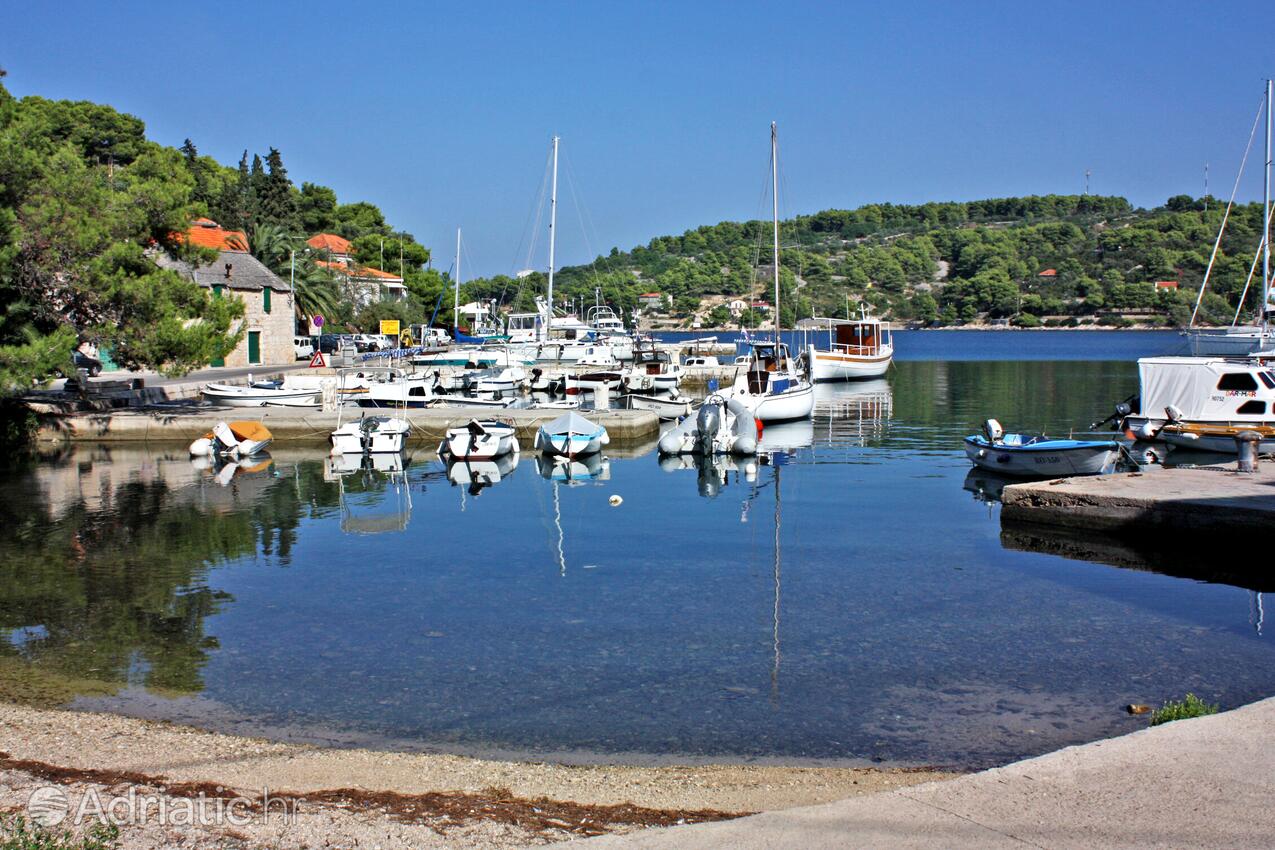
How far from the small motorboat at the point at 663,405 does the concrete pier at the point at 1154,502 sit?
2440cm

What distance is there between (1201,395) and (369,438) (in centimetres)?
2667

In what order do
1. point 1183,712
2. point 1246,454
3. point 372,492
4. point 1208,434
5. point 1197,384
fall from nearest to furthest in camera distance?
point 1183,712 → point 1246,454 → point 372,492 → point 1208,434 → point 1197,384

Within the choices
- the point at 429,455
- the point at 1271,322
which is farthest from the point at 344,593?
the point at 1271,322

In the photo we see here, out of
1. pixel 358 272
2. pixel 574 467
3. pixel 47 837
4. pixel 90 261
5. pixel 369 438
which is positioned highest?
pixel 358 272

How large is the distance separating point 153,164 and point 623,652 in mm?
31033

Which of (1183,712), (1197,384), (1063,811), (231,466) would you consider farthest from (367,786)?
(1197,384)

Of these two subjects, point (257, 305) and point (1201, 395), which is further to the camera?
point (257, 305)

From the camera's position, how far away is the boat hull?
28297 mm

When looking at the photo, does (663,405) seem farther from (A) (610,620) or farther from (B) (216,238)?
(B) (216,238)

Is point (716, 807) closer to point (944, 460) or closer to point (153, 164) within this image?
point (944, 460)

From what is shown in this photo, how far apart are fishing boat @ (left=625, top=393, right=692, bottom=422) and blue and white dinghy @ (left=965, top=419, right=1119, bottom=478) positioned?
17.0 meters

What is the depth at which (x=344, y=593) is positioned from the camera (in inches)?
721

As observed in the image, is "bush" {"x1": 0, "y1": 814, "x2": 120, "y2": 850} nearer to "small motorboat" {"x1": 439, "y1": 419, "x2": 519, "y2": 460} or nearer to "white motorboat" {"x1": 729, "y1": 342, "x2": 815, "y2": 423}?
"small motorboat" {"x1": 439, "y1": 419, "x2": 519, "y2": 460}

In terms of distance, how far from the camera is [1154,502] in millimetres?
20891
